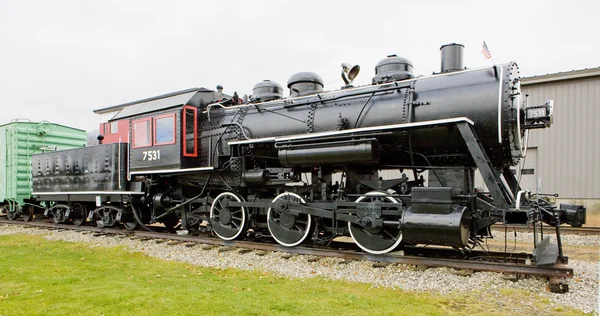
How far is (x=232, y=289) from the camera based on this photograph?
5.18 m

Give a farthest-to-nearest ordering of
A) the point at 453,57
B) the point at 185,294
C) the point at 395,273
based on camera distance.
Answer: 1. the point at 453,57
2. the point at 395,273
3. the point at 185,294

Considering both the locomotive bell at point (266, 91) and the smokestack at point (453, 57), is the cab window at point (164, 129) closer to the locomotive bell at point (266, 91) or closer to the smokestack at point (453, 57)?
the locomotive bell at point (266, 91)

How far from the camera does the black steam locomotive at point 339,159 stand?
19.4 ft

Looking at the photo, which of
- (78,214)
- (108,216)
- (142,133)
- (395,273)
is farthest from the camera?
(78,214)

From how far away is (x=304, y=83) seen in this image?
27.7 ft

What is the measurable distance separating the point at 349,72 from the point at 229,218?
4.06 meters

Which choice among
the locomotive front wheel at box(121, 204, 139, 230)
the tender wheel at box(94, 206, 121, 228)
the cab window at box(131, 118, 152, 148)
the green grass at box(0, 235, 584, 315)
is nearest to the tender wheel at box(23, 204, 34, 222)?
the tender wheel at box(94, 206, 121, 228)

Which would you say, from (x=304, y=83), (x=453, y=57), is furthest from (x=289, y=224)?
(x=453, y=57)

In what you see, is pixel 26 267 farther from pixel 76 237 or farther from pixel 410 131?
pixel 410 131

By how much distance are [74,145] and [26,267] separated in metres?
11.8

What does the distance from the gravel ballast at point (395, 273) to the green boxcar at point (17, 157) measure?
896cm

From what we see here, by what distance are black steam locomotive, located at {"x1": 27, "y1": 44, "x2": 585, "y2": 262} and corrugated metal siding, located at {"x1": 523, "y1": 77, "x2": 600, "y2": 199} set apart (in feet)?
29.9

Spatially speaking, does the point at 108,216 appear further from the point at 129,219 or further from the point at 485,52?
the point at 485,52

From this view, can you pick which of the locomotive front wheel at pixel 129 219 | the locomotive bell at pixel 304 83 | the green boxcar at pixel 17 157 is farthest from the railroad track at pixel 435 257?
the green boxcar at pixel 17 157
